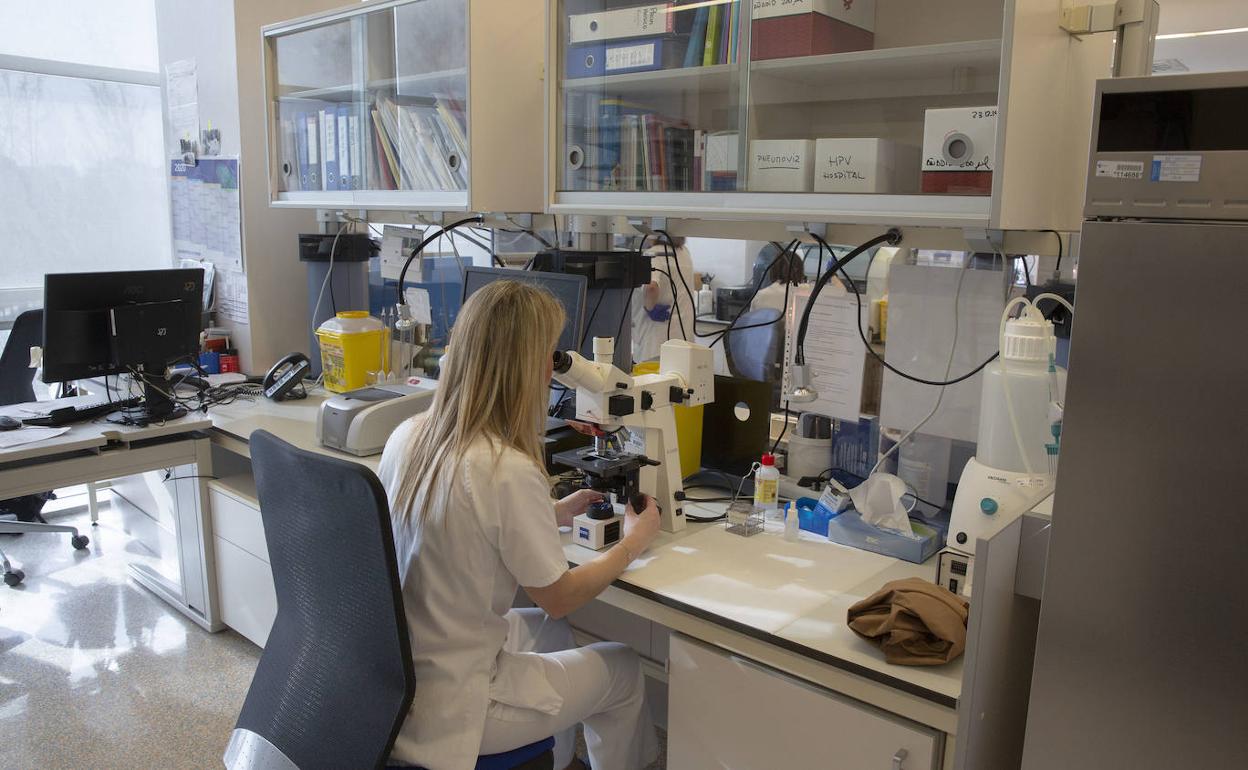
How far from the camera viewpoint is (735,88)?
1.99m

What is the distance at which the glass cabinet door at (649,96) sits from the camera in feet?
6.58

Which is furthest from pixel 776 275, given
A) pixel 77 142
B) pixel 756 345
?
pixel 77 142

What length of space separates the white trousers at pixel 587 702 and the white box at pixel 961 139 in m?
1.14

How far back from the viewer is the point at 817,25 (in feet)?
6.07

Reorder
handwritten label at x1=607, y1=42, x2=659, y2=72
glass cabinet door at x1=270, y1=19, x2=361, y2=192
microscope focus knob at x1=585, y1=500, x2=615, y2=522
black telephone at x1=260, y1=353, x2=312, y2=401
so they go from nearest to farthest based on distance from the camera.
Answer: microscope focus knob at x1=585, y1=500, x2=615, y2=522 → handwritten label at x1=607, y1=42, x2=659, y2=72 → glass cabinet door at x1=270, y1=19, x2=361, y2=192 → black telephone at x1=260, y1=353, x2=312, y2=401

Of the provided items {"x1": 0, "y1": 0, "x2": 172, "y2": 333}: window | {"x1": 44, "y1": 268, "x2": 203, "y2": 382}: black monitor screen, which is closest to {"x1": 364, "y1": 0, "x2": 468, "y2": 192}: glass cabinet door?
{"x1": 44, "y1": 268, "x2": 203, "y2": 382}: black monitor screen

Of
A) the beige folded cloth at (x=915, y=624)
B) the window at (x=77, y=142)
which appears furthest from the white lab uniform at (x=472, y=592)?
the window at (x=77, y=142)

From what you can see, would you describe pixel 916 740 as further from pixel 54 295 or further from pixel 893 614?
pixel 54 295

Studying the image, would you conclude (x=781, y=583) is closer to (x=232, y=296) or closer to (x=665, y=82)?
(x=665, y=82)

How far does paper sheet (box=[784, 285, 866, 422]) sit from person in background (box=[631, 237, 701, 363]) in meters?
0.40

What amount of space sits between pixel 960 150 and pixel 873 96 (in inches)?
11.4

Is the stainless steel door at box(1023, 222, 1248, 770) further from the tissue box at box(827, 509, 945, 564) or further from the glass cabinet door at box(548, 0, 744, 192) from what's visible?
the glass cabinet door at box(548, 0, 744, 192)

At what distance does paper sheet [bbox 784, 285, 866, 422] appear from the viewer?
2150mm

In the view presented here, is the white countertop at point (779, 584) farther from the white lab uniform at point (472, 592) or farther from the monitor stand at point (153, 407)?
the monitor stand at point (153, 407)
